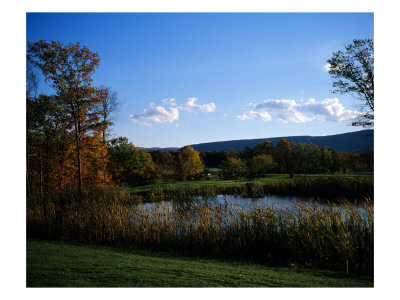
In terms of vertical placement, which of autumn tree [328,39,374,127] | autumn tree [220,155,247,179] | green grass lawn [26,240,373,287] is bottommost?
green grass lawn [26,240,373,287]

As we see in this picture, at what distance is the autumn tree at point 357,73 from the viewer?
817cm

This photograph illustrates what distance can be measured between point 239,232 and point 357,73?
7897 millimetres

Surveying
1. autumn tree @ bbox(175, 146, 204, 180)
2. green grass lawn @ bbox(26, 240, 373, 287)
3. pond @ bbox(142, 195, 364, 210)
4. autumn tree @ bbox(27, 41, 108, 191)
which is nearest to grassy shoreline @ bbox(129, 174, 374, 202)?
pond @ bbox(142, 195, 364, 210)

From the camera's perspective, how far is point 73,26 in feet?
19.2

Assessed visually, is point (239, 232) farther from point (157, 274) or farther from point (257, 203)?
point (157, 274)

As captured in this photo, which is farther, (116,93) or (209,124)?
(116,93)

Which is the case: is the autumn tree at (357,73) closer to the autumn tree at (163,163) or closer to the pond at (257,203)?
the pond at (257,203)

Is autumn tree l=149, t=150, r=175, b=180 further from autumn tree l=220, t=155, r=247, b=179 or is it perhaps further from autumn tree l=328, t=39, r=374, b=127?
autumn tree l=328, t=39, r=374, b=127

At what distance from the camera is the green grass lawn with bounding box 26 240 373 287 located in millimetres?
3545

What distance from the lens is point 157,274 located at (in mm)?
3738

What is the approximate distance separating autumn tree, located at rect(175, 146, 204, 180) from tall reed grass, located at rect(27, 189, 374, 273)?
15988 mm
